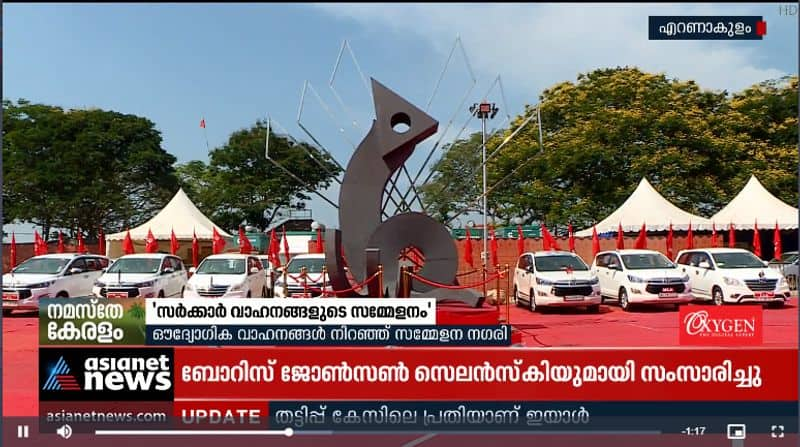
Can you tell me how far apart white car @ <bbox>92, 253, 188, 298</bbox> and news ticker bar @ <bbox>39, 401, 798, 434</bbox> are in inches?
332

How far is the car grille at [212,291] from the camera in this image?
14398 mm

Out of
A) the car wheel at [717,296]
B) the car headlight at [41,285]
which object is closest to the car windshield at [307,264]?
the car headlight at [41,285]

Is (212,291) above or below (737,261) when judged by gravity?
below

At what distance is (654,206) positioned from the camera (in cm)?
2491

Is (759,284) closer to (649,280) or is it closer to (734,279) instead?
(734,279)

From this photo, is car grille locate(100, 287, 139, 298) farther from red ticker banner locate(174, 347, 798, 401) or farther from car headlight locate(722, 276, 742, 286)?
car headlight locate(722, 276, 742, 286)

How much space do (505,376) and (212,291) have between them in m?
9.65

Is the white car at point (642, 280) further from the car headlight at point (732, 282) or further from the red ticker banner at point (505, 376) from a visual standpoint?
the red ticker banner at point (505, 376)

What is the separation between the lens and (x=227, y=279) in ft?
49.1

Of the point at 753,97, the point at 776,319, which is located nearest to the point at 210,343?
the point at 776,319

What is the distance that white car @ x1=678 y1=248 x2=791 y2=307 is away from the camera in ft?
49.8

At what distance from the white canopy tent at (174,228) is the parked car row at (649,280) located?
12.9 m

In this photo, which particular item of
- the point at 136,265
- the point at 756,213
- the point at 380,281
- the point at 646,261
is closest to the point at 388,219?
the point at 380,281

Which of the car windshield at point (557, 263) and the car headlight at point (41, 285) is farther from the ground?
the car windshield at point (557, 263)
